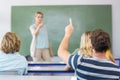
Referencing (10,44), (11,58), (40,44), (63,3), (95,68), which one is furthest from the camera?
(63,3)

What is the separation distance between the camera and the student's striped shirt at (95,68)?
169 cm

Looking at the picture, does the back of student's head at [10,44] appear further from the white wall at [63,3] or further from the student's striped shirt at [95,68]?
the white wall at [63,3]

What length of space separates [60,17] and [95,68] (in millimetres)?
5072

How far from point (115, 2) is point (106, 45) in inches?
199

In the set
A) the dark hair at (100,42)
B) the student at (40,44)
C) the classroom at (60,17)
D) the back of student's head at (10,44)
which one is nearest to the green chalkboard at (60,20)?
the classroom at (60,17)

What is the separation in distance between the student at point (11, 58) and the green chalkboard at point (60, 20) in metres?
3.60

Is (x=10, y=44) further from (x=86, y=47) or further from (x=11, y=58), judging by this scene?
(x=86, y=47)

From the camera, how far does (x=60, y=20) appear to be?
6688 millimetres

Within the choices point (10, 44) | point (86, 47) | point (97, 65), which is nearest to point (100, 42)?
point (97, 65)

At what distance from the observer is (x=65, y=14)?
263 inches

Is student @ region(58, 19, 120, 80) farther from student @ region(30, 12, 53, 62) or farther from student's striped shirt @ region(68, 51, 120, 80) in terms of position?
student @ region(30, 12, 53, 62)

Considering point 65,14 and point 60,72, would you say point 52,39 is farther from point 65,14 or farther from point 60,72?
point 60,72

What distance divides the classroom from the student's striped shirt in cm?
487

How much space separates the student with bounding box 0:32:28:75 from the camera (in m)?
2.89
